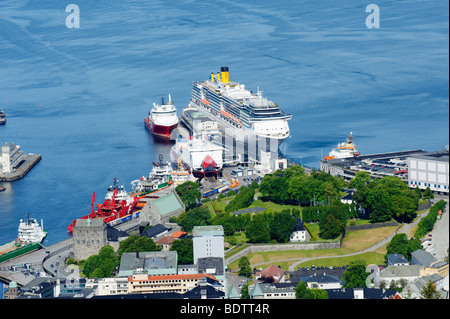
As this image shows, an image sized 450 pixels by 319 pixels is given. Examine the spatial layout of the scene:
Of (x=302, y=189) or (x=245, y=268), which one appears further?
(x=302, y=189)

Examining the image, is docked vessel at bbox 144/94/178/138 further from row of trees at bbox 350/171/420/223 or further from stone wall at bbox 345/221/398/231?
stone wall at bbox 345/221/398/231

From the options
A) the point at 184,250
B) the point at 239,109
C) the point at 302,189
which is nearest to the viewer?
the point at 184,250

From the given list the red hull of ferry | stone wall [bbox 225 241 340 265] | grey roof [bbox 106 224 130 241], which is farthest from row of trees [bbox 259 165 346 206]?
the red hull of ferry

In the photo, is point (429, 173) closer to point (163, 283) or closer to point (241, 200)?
point (241, 200)

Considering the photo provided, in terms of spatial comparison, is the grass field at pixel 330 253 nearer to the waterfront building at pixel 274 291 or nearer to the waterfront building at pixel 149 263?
the waterfront building at pixel 149 263

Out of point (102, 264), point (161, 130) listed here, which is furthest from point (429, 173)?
point (161, 130)
